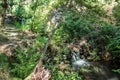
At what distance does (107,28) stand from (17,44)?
5605mm

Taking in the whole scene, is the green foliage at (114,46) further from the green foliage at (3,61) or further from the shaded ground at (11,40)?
the green foliage at (3,61)

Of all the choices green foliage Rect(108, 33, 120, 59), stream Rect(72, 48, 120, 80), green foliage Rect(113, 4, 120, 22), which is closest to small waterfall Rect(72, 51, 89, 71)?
stream Rect(72, 48, 120, 80)

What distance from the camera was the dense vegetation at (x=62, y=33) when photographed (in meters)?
8.55

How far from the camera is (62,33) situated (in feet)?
A: 38.7

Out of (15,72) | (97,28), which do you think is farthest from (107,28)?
(15,72)

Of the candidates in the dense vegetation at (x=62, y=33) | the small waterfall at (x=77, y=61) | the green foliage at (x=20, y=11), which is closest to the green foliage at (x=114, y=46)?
the dense vegetation at (x=62, y=33)

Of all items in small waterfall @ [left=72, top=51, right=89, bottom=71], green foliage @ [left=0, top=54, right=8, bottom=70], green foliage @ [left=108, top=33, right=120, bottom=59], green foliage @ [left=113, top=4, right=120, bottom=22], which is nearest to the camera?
green foliage @ [left=0, top=54, right=8, bottom=70]

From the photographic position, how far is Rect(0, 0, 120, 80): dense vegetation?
855cm

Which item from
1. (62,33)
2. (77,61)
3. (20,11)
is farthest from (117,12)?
(20,11)

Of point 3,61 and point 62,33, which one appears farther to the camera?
point 62,33

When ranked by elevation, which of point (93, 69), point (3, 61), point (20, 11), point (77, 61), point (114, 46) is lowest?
point (93, 69)

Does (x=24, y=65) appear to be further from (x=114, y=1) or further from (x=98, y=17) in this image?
(x=114, y=1)

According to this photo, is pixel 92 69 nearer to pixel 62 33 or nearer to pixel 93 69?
pixel 93 69

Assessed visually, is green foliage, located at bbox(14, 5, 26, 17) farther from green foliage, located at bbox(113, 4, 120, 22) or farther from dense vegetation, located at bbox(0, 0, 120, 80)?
green foliage, located at bbox(113, 4, 120, 22)
